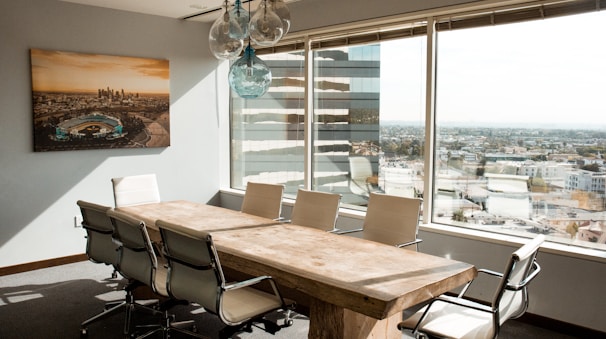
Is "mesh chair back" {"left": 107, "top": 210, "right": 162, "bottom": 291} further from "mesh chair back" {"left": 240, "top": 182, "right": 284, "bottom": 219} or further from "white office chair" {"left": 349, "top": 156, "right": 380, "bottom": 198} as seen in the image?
"white office chair" {"left": 349, "top": 156, "right": 380, "bottom": 198}

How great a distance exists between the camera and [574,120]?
13.4 ft

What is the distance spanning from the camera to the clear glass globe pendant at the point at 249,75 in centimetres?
352

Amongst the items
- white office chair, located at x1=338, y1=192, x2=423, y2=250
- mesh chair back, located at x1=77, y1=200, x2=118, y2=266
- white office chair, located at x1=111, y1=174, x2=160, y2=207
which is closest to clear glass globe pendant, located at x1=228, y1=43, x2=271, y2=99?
mesh chair back, located at x1=77, y1=200, x2=118, y2=266

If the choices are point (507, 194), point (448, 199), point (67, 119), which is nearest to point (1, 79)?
point (67, 119)

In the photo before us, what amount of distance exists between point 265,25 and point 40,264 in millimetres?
3887

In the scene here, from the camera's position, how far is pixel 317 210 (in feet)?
14.8

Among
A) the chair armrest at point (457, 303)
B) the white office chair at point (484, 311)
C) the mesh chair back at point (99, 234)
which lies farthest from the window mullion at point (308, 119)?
the chair armrest at point (457, 303)

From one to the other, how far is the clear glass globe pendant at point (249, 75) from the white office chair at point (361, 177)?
236cm

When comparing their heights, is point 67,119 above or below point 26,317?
above

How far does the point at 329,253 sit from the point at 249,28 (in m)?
1.49

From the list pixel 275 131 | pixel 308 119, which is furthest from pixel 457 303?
pixel 275 131

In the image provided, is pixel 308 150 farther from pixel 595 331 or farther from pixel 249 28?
Answer: pixel 595 331

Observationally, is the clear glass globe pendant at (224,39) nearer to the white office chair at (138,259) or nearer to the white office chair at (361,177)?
the white office chair at (138,259)

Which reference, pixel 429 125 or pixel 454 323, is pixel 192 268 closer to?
pixel 454 323
